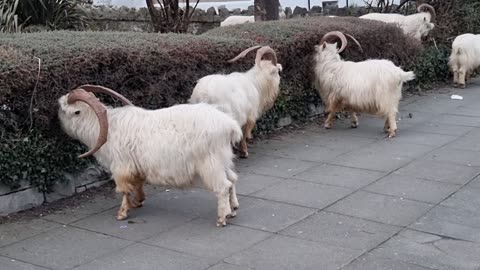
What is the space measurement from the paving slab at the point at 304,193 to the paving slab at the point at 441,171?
106 cm

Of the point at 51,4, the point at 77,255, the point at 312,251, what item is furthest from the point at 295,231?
the point at 51,4

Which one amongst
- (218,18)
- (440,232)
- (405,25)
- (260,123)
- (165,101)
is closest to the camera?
(440,232)

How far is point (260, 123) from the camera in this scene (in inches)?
369

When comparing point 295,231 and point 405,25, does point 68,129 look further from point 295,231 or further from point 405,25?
point 405,25

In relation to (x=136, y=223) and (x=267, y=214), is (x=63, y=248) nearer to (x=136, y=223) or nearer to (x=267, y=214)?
(x=136, y=223)

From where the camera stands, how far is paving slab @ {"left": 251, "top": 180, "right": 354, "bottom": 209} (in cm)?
666

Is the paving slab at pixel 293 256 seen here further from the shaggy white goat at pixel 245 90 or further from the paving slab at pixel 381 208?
the shaggy white goat at pixel 245 90

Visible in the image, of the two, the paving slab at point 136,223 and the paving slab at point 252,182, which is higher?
the paving slab at point 136,223

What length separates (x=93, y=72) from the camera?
680 cm

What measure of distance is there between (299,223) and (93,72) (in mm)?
2485

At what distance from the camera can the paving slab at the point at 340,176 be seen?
23.9ft

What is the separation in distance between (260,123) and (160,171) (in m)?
3.61

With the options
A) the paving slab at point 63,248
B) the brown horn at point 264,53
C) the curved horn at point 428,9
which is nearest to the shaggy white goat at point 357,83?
the brown horn at point 264,53

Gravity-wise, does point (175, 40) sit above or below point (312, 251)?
above
